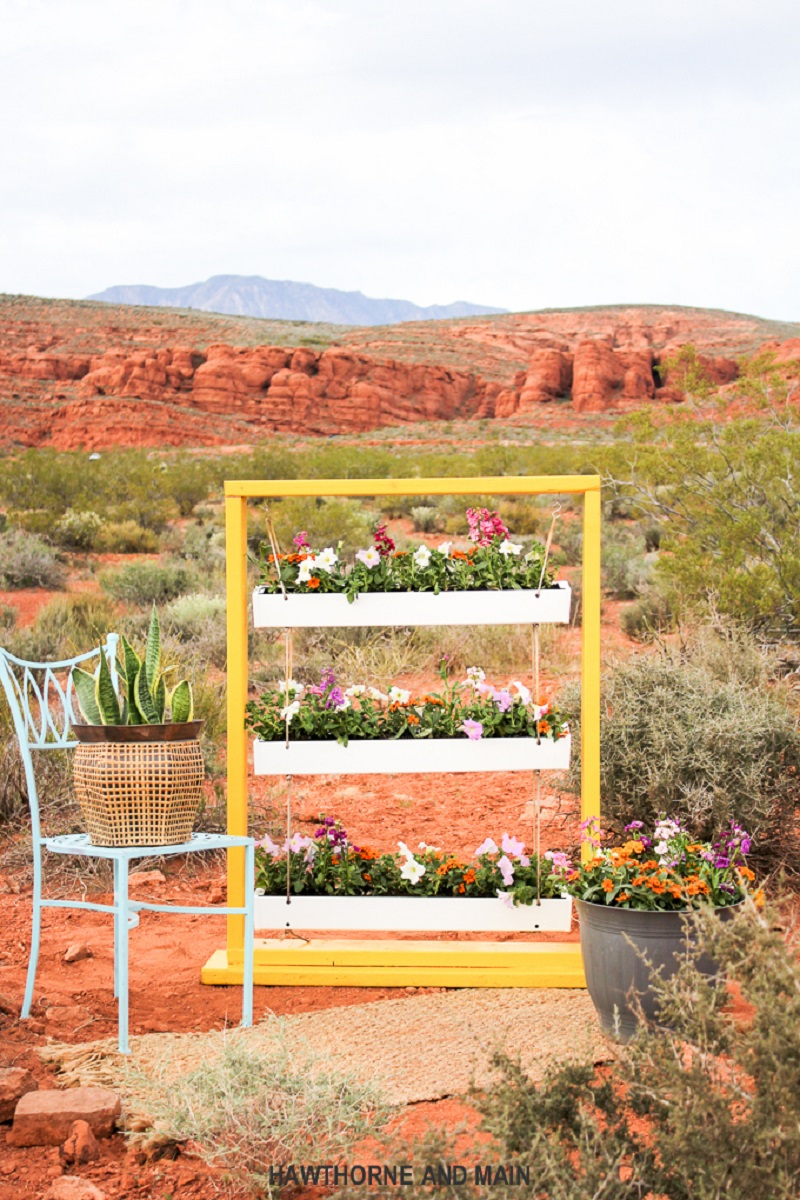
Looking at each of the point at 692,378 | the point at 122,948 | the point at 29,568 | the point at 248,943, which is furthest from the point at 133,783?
the point at 29,568

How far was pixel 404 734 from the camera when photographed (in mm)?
4523

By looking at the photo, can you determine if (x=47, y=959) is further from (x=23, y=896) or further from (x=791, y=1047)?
(x=791, y=1047)

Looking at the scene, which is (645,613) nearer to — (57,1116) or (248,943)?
(248,943)

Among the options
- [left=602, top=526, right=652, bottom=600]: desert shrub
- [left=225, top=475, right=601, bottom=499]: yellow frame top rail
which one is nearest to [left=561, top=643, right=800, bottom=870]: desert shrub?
[left=225, top=475, right=601, bottom=499]: yellow frame top rail

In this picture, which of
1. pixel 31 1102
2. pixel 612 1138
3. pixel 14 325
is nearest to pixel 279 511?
pixel 31 1102

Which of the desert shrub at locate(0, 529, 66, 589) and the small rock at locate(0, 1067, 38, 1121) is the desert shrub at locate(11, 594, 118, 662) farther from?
the small rock at locate(0, 1067, 38, 1121)

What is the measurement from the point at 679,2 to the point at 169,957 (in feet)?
26.6

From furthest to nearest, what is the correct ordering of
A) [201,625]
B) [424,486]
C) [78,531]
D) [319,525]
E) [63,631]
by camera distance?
[78,531] → [319,525] → [201,625] → [63,631] → [424,486]

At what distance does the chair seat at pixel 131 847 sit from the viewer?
11.8 ft

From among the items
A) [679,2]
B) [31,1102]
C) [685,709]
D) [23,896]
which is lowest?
[23,896]

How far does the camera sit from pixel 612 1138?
2102 mm

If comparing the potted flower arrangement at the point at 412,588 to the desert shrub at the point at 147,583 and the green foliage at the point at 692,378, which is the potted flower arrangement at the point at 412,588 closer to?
the green foliage at the point at 692,378

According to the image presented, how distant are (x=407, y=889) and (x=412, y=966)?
278 millimetres

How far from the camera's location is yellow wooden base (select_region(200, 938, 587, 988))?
436 cm
